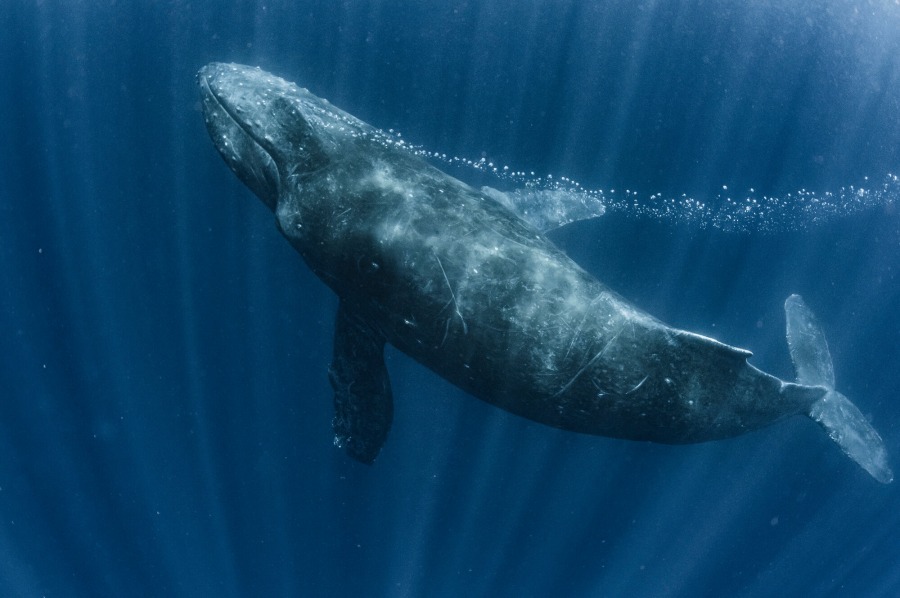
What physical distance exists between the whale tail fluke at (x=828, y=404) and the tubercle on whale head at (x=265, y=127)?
9643 millimetres

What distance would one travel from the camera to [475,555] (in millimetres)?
13797

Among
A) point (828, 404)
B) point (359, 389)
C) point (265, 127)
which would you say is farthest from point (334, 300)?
point (828, 404)


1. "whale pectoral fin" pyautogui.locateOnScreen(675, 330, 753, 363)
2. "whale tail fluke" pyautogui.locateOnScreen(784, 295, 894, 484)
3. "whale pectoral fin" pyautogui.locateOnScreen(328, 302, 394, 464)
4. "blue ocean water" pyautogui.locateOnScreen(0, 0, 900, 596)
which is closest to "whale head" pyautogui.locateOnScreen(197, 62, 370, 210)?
"whale pectoral fin" pyautogui.locateOnScreen(328, 302, 394, 464)

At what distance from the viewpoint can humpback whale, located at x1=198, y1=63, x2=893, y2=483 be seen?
24.4 ft

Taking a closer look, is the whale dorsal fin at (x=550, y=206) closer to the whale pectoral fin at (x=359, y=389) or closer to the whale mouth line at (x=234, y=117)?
the whale pectoral fin at (x=359, y=389)

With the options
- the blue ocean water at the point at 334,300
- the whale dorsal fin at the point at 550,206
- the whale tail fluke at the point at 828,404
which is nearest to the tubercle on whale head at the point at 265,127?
the blue ocean water at the point at 334,300

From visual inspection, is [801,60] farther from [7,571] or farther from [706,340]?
[7,571]

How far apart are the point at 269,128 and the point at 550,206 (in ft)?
18.9

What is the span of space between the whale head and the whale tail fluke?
933 cm

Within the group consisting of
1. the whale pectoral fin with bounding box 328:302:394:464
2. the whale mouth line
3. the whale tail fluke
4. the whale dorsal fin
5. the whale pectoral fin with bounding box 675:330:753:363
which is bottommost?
the whale pectoral fin with bounding box 328:302:394:464

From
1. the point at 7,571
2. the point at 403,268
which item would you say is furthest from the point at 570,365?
the point at 7,571

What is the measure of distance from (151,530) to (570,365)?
1323 cm

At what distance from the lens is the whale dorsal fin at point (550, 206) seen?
11.1 meters

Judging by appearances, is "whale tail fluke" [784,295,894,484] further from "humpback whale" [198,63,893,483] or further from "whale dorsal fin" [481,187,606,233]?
"whale dorsal fin" [481,187,606,233]
